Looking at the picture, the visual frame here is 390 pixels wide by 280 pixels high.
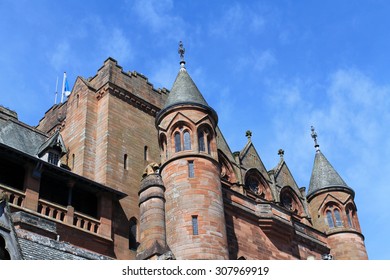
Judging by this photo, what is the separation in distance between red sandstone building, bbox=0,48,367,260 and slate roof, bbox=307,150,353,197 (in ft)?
0.29

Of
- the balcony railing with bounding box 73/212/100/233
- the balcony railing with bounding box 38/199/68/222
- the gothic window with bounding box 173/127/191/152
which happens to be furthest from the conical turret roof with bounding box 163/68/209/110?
the balcony railing with bounding box 38/199/68/222

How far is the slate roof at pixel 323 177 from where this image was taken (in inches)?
1476

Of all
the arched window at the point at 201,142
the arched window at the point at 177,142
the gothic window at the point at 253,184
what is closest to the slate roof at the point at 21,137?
the arched window at the point at 177,142

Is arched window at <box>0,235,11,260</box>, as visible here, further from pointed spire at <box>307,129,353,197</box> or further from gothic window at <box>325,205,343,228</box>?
pointed spire at <box>307,129,353,197</box>

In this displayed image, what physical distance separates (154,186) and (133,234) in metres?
3.81

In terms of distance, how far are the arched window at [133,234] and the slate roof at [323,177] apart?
14.1m

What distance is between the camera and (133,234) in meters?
27.9

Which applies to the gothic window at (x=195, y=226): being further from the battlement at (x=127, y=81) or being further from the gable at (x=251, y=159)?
the gable at (x=251, y=159)

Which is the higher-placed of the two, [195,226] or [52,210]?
[52,210]

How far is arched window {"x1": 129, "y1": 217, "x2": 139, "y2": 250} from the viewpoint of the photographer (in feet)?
90.2

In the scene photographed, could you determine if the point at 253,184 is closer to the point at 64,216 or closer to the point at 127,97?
the point at 127,97

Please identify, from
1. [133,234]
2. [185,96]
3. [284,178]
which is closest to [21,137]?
[133,234]
